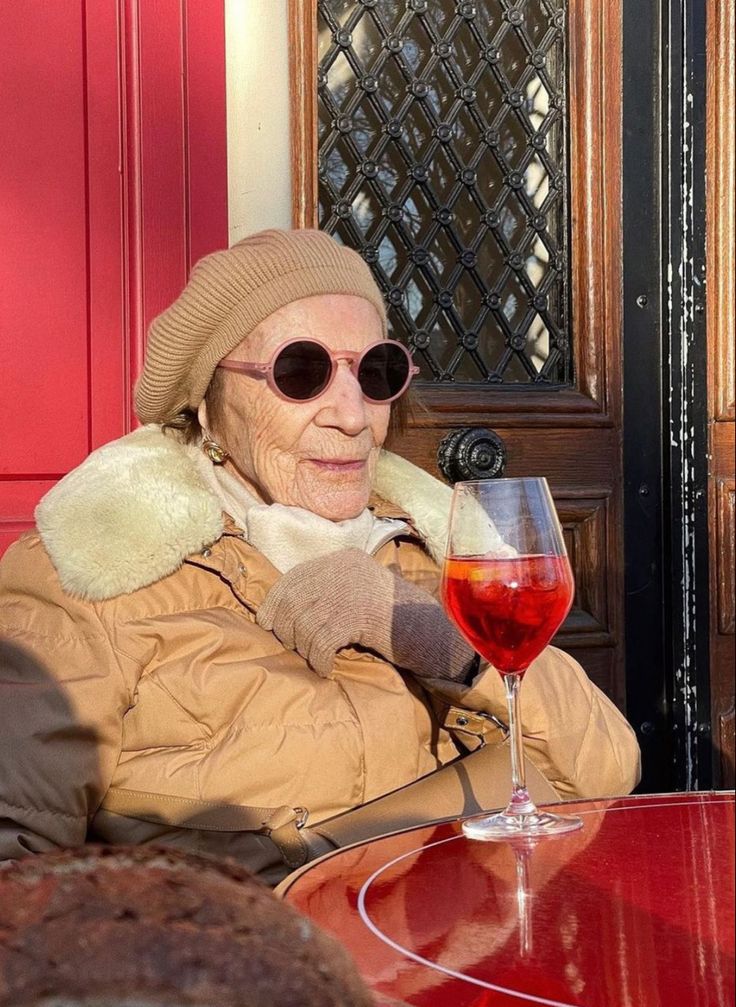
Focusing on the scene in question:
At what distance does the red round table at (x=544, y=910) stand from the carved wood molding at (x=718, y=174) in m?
2.00

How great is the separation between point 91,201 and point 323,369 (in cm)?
80

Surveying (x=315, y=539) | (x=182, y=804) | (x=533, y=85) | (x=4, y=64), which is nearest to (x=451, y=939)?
(x=182, y=804)

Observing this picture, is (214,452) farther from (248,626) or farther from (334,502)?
(248,626)

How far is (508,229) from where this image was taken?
3035 mm

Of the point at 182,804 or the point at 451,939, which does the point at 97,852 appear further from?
the point at 182,804

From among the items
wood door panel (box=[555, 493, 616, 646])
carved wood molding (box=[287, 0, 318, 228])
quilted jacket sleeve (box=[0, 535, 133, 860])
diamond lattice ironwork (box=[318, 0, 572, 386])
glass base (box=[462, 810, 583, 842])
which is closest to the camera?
glass base (box=[462, 810, 583, 842])

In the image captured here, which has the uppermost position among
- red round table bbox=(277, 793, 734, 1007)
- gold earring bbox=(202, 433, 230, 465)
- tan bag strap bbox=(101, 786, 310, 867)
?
gold earring bbox=(202, 433, 230, 465)

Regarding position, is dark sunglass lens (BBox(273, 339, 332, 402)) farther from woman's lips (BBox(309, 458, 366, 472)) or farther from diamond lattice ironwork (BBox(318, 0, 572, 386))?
diamond lattice ironwork (BBox(318, 0, 572, 386))

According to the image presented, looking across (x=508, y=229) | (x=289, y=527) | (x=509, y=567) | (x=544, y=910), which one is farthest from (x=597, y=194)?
(x=544, y=910)

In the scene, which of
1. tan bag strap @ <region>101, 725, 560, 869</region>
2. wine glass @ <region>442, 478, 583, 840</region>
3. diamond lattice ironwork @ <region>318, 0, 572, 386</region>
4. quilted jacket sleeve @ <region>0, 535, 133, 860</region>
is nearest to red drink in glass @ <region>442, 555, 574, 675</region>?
wine glass @ <region>442, 478, 583, 840</region>

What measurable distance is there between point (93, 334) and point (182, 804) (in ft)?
3.88

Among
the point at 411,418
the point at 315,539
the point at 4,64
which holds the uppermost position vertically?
the point at 4,64

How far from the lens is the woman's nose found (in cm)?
206

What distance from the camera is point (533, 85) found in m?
3.04
